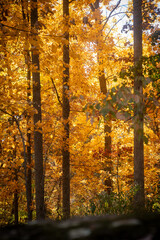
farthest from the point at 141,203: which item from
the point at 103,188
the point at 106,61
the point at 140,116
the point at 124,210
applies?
the point at 106,61

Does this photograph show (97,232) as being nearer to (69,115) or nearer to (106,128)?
(69,115)

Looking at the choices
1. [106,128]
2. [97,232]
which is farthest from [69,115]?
[97,232]

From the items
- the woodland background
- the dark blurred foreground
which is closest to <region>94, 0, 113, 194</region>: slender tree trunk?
the woodland background

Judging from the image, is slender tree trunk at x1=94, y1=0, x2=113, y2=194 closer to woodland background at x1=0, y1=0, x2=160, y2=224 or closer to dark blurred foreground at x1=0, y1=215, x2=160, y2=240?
woodland background at x1=0, y1=0, x2=160, y2=224

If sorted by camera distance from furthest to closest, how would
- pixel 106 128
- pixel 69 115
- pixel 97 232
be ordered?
pixel 106 128 → pixel 69 115 → pixel 97 232

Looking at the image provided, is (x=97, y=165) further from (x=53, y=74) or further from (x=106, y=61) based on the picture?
(x=106, y=61)

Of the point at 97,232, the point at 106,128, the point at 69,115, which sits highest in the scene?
the point at 69,115

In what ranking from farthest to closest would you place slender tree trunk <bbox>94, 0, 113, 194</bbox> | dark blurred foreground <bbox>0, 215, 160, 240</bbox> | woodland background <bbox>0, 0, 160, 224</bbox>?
1. slender tree trunk <bbox>94, 0, 113, 194</bbox>
2. woodland background <bbox>0, 0, 160, 224</bbox>
3. dark blurred foreground <bbox>0, 215, 160, 240</bbox>

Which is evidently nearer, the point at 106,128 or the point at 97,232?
the point at 97,232

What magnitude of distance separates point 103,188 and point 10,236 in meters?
11.0

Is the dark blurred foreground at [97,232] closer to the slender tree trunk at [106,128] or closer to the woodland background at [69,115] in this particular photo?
the woodland background at [69,115]

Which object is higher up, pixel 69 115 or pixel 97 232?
pixel 69 115

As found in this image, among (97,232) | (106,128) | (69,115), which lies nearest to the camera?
(97,232)

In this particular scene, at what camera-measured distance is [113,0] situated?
1127 cm
